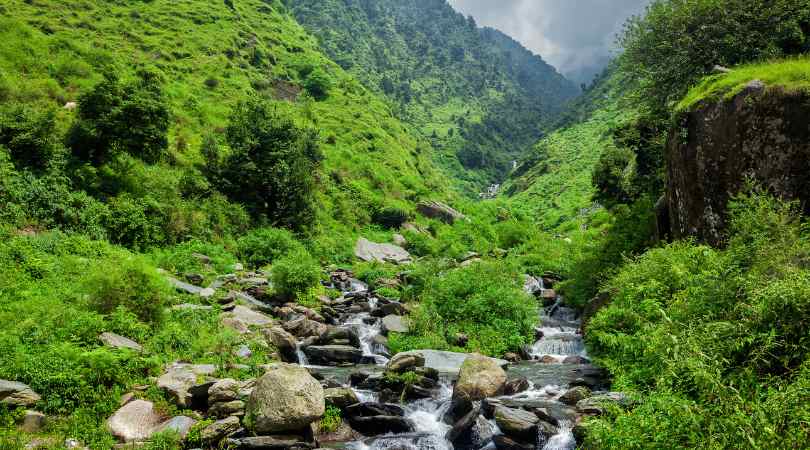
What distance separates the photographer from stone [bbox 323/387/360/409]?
15922mm

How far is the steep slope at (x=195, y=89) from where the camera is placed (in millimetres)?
35094

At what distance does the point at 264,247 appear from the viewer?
37.8 metres

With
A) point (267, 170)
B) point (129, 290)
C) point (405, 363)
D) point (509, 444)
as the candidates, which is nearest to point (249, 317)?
point (129, 290)

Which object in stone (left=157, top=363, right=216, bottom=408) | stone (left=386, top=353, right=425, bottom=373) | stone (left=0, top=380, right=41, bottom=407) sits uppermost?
stone (left=386, top=353, right=425, bottom=373)

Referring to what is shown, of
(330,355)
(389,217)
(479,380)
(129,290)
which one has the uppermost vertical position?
(389,217)

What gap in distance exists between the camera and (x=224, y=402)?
14.5m

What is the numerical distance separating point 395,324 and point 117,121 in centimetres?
2344

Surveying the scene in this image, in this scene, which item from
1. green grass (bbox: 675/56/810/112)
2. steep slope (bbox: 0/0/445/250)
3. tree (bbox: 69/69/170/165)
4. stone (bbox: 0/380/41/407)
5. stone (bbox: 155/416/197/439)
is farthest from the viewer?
steep slope (bbox: 0/0/445/250)

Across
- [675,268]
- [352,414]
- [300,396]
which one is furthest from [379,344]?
[675,268]

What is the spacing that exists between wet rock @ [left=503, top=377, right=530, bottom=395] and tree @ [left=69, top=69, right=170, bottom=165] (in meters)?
29.7

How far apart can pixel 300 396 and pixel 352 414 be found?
2488mm

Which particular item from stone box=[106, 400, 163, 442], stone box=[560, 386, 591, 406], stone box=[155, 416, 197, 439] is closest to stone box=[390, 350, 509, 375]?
stone box=[560, 386, 591, 406]

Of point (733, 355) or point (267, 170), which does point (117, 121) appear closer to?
point (267, 170)

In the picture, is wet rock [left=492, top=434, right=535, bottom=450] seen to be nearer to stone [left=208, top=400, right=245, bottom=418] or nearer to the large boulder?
the large boulder
